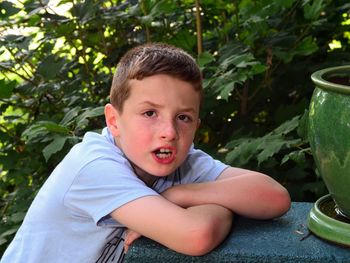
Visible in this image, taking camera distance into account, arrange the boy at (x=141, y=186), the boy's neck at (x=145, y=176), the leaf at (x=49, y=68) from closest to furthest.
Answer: the boy at (x=141, y=186)
the boy's neck at (x=145, y=176)
the leaf at (x=49, y=68)

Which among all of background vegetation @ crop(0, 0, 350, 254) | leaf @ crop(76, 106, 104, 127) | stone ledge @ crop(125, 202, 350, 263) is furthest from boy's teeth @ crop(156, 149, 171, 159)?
background vegetation @ crop(0, 0, 350, 254)

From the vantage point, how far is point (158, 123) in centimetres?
166

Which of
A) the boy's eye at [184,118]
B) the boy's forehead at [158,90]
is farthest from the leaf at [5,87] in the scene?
the boy's eye at [184,118]

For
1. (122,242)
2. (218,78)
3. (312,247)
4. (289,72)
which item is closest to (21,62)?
(218,78)

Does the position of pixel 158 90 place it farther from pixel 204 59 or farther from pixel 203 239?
pixel 204 59

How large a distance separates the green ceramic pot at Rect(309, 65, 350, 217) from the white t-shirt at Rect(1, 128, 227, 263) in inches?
16.2

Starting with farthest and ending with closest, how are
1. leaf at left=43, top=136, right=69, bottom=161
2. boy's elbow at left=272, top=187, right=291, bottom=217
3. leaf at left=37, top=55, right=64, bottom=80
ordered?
1. leaf at left=37, top=55, right=64, bottom=80
2. leaf at left=43, top=136, right=69, bottom=161
3. boy's elbow at left=272, top=187, right=291, bottom=217

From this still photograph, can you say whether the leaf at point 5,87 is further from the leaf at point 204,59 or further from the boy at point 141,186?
the boy at point 141,186

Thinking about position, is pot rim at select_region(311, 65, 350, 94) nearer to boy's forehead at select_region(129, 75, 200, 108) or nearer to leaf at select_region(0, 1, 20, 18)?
boy's forehead at select_region(129, 75, 200, 108)

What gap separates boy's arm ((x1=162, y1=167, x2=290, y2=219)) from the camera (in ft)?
5.41

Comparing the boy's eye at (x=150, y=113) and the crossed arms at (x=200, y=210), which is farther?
the boy's eye at (x=150, y=113)

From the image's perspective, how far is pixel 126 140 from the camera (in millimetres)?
1728

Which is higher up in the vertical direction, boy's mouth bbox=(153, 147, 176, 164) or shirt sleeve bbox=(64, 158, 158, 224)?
boy's mouth bbox=(153, 147, 176, 164)

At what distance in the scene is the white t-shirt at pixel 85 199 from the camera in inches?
63.4
